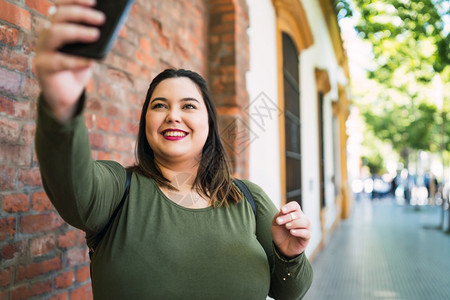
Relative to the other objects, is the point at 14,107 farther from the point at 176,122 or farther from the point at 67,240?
the point at 176,122

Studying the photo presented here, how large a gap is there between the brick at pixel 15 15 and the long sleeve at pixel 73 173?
96 centimetres

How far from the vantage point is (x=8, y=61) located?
71.0 inches

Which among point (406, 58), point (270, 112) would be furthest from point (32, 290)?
point (406, 58)

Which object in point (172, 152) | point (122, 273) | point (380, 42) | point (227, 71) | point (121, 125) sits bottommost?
point (122, 273)

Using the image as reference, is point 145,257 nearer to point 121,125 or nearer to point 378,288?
point 121,125

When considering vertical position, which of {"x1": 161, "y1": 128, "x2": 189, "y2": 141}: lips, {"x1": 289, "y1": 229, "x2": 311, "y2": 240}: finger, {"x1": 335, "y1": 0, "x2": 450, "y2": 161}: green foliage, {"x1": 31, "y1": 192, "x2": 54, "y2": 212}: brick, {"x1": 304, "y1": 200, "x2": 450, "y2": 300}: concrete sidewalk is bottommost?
{"x1": 304, "y1": 200, "x2": 450, "y2": 300}: concrete sidewalk

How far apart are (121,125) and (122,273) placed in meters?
1.49

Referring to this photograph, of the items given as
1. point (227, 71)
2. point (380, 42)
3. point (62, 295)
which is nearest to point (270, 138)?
point (227, 71)

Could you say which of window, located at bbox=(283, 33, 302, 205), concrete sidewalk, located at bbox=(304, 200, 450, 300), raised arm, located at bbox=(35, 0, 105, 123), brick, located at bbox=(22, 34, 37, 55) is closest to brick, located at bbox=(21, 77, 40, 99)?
brick, located at bbox=(22, 34, 37, 55)

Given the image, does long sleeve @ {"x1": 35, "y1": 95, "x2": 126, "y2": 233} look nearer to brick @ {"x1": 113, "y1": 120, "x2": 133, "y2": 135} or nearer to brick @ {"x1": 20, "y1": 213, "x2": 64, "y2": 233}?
brick @ {"x1": 20, "y1": 213, "x2": 64, "y2": 233}

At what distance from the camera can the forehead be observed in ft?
4.86

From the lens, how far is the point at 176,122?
4.74ft

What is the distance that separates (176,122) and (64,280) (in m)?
1.19

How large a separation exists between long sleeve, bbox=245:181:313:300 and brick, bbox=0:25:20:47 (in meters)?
1.19
